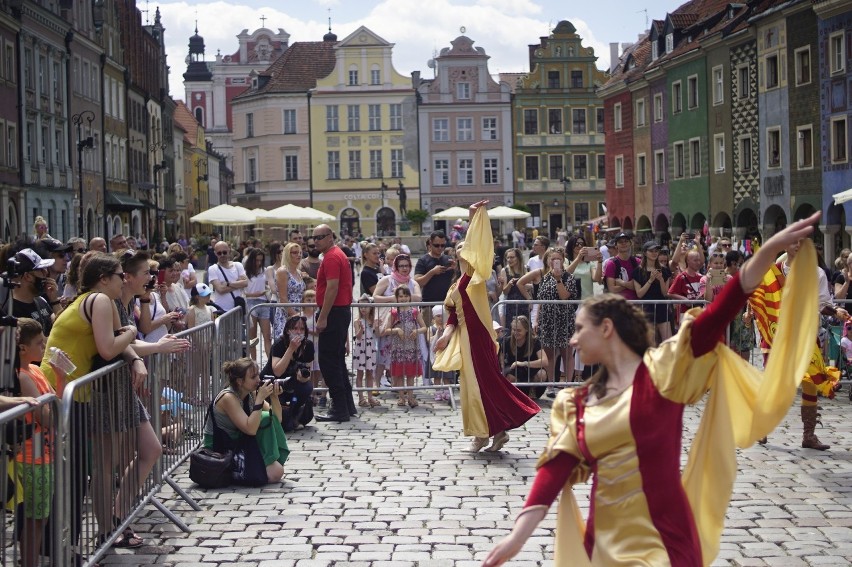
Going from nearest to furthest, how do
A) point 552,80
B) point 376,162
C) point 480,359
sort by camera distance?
point 480,359 → point 552,80 → point 376,162

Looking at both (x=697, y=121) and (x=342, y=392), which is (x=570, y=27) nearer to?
(x=697, y=121)

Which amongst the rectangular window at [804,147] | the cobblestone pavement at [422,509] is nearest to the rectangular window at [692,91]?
the rectangular window at [804,147]

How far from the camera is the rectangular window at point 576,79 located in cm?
8669

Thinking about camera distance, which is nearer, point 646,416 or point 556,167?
point 646,416

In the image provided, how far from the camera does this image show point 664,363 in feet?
14.8

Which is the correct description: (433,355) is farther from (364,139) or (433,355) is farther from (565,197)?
(364,139)

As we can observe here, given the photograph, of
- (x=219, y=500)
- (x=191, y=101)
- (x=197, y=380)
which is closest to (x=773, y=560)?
(x=219, y=500)

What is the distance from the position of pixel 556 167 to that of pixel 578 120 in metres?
3.86

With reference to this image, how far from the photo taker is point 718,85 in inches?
1948

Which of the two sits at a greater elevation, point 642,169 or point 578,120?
point 578,120

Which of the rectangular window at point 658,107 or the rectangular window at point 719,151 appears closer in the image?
the rectangular window at point 719,151

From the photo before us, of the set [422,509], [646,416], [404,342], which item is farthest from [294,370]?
[646,416]

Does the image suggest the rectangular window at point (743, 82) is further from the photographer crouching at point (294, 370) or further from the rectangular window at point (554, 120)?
the rectangular window at point (554, 120)

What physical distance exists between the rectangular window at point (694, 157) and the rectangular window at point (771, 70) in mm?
7930
